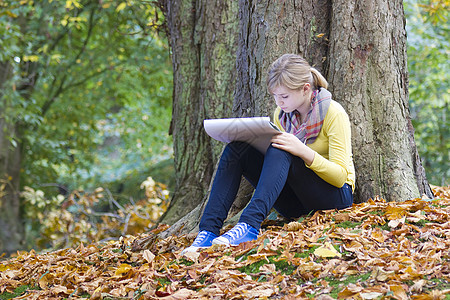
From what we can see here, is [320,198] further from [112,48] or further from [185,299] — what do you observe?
[112,48]

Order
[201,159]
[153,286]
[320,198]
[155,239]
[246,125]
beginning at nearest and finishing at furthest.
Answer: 1. [153,286]
2. [246,125]
3. [320,198]
4. [155,239]
5. [201,159]

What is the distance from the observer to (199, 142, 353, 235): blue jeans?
112 inches

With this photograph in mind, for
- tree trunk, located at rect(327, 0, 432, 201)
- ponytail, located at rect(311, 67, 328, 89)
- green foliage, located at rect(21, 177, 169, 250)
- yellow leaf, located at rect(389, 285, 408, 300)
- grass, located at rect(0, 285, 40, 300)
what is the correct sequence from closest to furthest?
yellow leaf, located at rect(389, 285, 408, 300), grass, located at rect(0, 285, 40, 300), ponytail, located at rect(311, 67, 328, 89), tree trunk, located at rect(327, 0, 432, 201), green foliage, located at rect(21, 177, 169, 250)

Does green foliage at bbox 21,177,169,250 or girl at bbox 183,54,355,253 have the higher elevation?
girl at bbox 183,54,355,253

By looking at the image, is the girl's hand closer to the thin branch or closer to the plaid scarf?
the plaid scarf

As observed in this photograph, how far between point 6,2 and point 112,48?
7.14ft

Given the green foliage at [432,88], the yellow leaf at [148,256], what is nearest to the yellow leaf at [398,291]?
the yellow leaf at [148,256]

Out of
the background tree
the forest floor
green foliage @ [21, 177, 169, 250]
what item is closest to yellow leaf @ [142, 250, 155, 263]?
the forest floor

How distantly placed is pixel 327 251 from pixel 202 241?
2.56 feet

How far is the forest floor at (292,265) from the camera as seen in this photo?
2.14 m

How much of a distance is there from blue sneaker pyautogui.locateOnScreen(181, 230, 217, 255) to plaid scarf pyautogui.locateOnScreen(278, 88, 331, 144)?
0.87m

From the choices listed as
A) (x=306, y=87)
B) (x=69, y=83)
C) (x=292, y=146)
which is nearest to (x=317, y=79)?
(x=306, y=87)

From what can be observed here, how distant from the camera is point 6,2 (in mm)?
7922

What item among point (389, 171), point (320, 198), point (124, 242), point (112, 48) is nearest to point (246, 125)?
point (320, 198)
